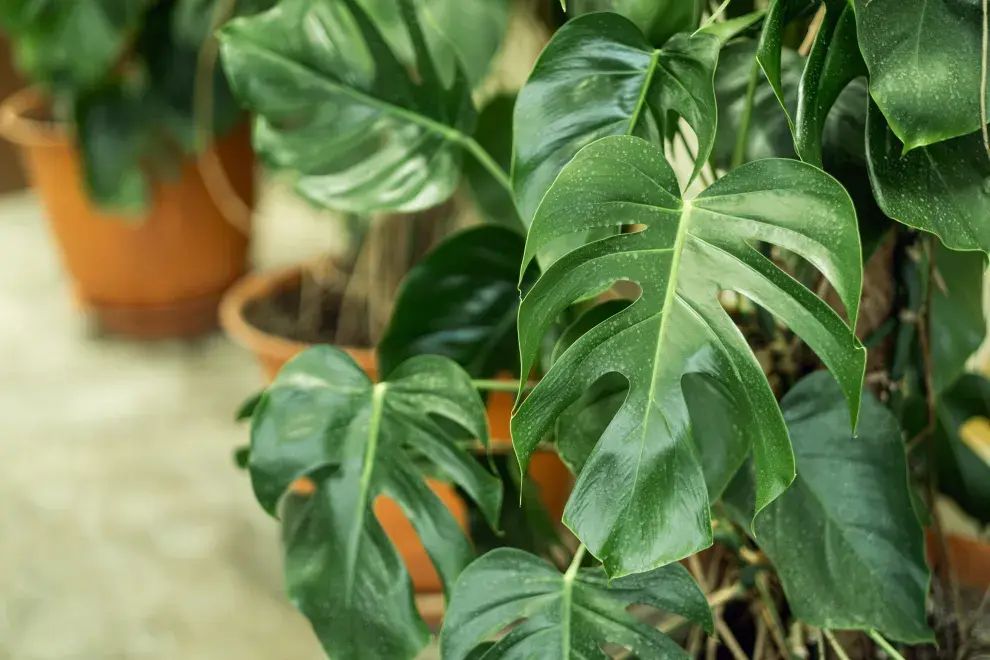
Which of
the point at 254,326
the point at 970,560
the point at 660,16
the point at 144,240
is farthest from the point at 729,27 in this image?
the point at 144,240

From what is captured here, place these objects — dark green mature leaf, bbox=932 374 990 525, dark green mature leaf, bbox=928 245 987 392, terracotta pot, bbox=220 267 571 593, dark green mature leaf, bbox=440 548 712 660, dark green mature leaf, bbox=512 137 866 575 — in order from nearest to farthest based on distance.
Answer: dark green mature leaf, bbox=512 137 866 575, dark green mature leaf, bbox=440 548 712 660, dark green mature leaf, bbox=928 245 987 392, dark green mature leaf, bbox=932 374 990 525, terracotta pot, bbox=220 267 571 593

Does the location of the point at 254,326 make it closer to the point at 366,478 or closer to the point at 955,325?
the point at 366,478

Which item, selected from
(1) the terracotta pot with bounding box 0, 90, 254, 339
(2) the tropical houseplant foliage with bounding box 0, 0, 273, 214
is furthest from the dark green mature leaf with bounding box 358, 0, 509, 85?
(1) the terracotta pot with bounding box 0, 90, 254, 339

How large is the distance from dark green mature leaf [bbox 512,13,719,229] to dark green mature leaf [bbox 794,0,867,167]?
9cm

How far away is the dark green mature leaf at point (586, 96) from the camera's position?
540 millimetres

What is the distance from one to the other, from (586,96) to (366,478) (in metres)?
0.30

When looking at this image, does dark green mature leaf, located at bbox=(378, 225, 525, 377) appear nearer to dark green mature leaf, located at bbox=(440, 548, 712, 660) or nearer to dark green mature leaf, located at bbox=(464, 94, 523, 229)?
dark green mature leaf, located at bbox=(464, 94, 523, 229)

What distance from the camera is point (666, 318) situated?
455mm

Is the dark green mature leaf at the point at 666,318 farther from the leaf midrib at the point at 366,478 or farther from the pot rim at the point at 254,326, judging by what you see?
the pot rim at the point at 254,326

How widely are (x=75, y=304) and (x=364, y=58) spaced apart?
1560 millimetres

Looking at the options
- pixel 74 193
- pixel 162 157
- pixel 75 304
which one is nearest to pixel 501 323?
pixel 162 157

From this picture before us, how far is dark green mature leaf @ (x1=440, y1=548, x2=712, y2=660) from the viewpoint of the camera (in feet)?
1.75

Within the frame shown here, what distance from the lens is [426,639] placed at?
1.94 ft

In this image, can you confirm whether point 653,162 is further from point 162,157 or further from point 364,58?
point 162,157
